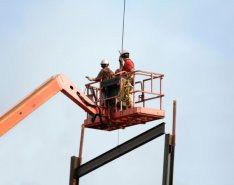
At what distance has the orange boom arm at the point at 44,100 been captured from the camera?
59812 mm

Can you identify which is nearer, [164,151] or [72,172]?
[164,151]

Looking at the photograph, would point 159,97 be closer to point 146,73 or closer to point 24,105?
point 146,73

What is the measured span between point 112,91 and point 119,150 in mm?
2277

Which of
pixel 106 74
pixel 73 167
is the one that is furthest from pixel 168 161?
pixel 73 167

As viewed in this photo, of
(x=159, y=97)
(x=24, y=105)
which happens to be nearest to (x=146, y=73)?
(x=159, y=97)

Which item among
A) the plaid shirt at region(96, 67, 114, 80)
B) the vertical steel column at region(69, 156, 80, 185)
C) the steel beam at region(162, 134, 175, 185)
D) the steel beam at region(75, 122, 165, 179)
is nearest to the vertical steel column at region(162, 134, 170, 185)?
the steel beam at region(162, 134, 175, 185)

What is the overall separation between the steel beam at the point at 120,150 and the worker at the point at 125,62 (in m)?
2.43

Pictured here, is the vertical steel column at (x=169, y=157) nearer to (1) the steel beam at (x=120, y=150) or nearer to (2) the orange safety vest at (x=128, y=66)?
(1) the steel beam at (x=120, y=150)

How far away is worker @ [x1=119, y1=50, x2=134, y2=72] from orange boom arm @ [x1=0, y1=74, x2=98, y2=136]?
1.91m

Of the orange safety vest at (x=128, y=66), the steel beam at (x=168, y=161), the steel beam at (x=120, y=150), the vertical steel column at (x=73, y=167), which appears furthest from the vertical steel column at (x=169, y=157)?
the vertical steel column at (x=73, y=167)

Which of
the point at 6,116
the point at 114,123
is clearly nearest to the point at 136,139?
the point at 114,123

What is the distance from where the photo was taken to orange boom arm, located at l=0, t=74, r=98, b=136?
59812mm

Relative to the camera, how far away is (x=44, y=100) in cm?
6047

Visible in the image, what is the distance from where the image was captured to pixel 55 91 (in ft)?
199
